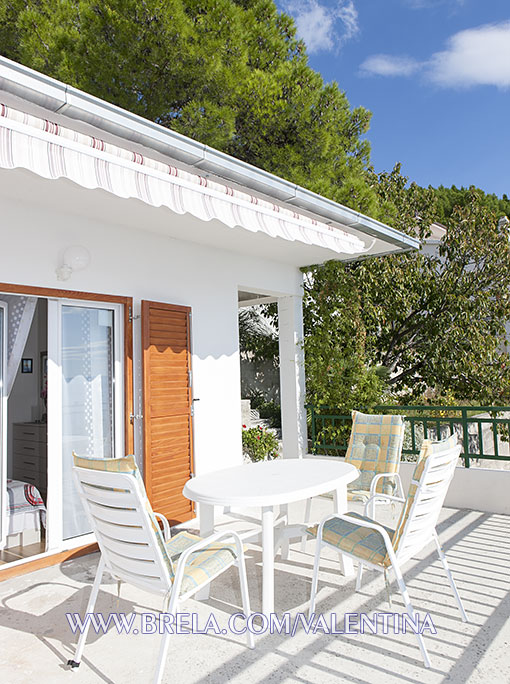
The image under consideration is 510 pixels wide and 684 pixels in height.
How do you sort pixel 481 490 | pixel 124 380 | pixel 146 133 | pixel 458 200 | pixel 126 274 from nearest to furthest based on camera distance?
pixel 146 133
pixel 124 380
pixel 126 274
pixel 481 490
pixel 458 200

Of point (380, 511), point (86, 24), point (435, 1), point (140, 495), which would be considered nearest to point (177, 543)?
point (140, 495)

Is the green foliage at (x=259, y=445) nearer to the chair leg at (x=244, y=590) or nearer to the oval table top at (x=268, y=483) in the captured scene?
the oval table top at (x=268, y=483)

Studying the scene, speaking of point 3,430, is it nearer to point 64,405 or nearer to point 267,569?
point 64,405

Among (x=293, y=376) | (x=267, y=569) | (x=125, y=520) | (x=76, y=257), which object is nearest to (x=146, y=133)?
(x=76, y=257)

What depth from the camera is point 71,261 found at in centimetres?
595

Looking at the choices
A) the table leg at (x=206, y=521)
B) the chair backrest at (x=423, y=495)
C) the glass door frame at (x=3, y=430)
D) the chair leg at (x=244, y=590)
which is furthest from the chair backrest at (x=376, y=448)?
the glass door frame at (x=3, y=430)

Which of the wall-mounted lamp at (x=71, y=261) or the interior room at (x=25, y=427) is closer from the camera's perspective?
the wall-mounted lamp at (x=71, y=261)

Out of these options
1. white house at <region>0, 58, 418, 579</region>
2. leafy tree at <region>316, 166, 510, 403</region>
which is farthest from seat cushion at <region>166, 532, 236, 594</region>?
leafy tree at <region>316, 166, 510, 403</region>

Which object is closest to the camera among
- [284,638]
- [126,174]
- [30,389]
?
[284,638]

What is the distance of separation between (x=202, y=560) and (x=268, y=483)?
107 cm

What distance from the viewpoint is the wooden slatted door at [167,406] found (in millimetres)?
6645

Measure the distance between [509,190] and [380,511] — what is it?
22389 mm

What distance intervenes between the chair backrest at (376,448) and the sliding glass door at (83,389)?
304 centimetres

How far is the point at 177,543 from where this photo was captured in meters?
4.28
